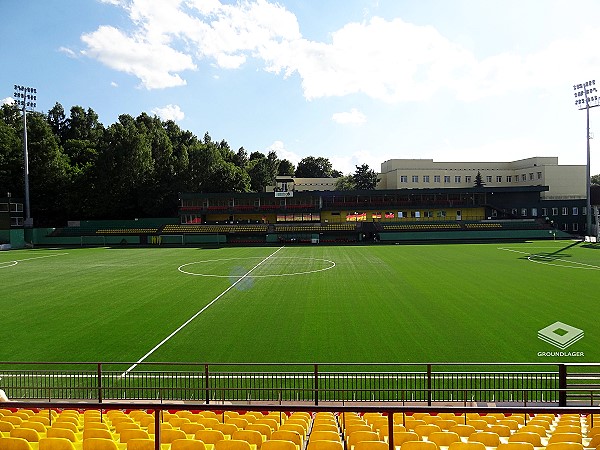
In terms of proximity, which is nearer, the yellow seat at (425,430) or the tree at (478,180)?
the yellow seat at (425,430)

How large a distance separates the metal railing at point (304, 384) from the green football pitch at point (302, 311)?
1.34 m

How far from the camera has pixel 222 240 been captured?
72.0 meters

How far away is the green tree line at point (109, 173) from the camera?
80938 millimetres

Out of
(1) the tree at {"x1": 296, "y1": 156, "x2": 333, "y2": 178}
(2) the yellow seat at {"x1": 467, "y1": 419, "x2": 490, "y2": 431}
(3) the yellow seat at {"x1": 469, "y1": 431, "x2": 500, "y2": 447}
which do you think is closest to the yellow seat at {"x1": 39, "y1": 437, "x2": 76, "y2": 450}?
(3) the yellow seat at {"x1": 469, "y1": 431, "x2": 500, "y2": 447}

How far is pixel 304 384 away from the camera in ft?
44.2

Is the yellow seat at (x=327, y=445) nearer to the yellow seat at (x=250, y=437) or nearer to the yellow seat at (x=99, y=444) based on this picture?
the yellow seat at (x=250, y=437)

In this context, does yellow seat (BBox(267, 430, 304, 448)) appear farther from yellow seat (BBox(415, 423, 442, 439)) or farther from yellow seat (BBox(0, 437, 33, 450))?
yellow seat (BBox(0, 437, 33, 450))

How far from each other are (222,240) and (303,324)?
53049 millimetres

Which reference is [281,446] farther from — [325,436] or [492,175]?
[492,175]

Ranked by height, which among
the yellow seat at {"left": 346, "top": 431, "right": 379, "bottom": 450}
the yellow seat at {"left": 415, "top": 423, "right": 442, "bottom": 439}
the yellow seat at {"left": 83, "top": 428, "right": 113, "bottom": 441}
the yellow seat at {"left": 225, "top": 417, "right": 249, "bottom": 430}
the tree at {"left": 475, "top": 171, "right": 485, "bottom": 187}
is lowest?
the yellow seat at {"left": 225, "top": 417, "right": 249, "bottom": 430}

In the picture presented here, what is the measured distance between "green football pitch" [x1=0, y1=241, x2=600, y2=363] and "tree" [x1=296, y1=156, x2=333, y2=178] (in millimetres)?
102651

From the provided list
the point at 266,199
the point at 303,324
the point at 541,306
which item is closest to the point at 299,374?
the point at 303,324

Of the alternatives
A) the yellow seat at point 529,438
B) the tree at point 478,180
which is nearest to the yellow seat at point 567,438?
the yellow seat at point 529,438

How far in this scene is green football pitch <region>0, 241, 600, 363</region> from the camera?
16814 mm
